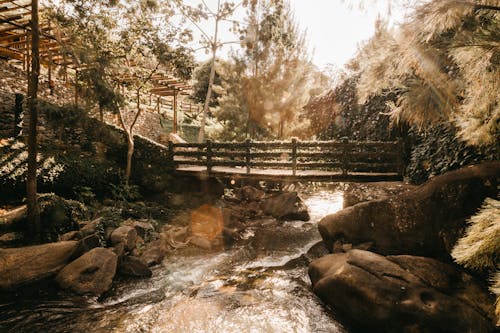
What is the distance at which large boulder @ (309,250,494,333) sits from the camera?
356 centimetres

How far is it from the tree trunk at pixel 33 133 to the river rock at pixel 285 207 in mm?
6945

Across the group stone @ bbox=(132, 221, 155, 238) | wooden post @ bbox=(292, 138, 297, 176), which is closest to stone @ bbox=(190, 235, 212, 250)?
stone @ bbox=(132, 221, 155, 238)

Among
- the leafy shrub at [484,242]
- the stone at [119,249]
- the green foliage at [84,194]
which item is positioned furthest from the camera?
the green foliage at [84,194]

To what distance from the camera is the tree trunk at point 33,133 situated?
516cm

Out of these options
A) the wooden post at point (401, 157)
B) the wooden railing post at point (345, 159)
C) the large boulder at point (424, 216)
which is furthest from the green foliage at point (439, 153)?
the wooden railing post at point (345, 159)

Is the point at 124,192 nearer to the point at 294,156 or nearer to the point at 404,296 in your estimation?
the point at 294,156

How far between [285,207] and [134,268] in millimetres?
5722

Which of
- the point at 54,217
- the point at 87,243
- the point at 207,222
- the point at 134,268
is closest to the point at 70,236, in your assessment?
the point at 87,243

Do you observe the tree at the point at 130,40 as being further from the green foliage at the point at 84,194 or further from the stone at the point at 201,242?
the stone at the point at 201,242

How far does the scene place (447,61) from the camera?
11.4ft

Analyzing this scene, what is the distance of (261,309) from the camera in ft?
15.1

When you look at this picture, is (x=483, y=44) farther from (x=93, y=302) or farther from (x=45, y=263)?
(x=45, y=263)

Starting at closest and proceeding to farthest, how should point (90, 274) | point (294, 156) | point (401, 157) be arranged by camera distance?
point (90, 274) → point (401, 157) → point (294, 156)

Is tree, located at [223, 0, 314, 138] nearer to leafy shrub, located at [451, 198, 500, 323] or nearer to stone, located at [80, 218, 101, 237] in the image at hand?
stone, located at [80, 218, 101, 237]
